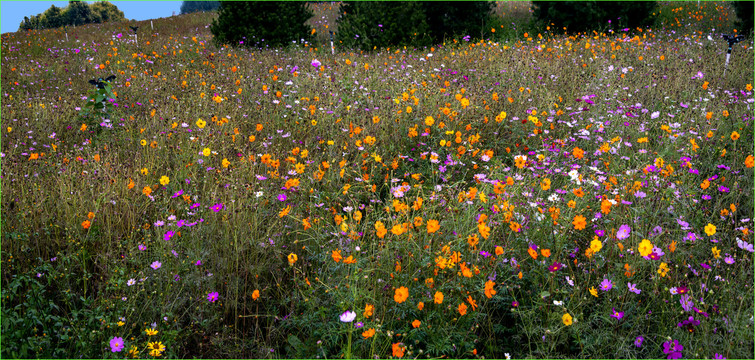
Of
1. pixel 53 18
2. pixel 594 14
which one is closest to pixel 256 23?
pixel 594 14

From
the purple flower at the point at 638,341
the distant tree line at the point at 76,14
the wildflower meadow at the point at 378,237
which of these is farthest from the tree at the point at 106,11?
the purple flower at the point at 638,341

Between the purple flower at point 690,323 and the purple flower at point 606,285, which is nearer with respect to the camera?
the purple flower at point 690,323

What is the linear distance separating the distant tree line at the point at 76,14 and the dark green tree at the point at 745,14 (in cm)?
2922

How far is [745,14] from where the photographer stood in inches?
438

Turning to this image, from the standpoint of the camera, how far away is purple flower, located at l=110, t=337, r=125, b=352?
1.91m

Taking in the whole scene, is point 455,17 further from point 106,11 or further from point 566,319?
point 106,11

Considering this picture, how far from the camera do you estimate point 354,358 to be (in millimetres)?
1979

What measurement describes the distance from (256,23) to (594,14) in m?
7.74

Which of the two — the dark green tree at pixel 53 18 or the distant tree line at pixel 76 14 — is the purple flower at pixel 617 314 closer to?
the distant tree line at pixel 76 14

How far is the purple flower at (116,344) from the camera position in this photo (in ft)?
6.26

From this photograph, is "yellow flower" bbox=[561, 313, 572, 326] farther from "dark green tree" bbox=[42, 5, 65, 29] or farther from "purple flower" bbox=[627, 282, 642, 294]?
"dark green tree" bbox=[42, 5, 65, 29]

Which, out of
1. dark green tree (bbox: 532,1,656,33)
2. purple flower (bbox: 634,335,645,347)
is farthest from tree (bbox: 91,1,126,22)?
purple flower (bbox: 634,335,645,347)

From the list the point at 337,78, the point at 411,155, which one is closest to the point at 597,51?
the point at 337,78

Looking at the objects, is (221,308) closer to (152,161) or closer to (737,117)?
(152,161)
